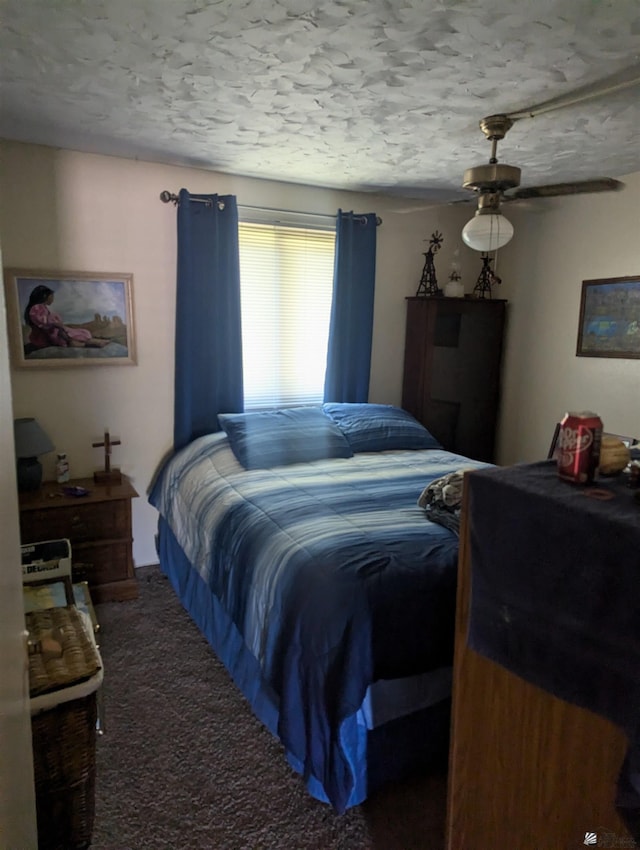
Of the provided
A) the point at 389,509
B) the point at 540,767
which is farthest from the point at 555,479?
the point at 389,509

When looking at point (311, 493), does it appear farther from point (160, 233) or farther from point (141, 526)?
point (160, 233)

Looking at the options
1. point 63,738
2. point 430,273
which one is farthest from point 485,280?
point 63,738

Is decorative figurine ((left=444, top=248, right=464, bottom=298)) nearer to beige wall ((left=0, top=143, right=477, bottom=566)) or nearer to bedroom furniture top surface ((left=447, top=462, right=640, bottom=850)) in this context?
beige wall ((left=0, top=143, right=477, bottom=566))

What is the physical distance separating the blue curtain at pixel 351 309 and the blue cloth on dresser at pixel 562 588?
263 cm

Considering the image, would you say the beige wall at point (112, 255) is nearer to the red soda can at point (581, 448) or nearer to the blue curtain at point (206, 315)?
the blue curtain at point (206, 315)

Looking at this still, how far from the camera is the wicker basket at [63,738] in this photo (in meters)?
1.39

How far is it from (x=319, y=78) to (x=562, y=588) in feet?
6.12

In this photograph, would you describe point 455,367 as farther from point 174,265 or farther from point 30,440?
point 30,440

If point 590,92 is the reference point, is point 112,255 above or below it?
below

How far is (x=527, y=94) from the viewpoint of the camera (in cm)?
202

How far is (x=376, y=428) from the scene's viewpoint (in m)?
3.31

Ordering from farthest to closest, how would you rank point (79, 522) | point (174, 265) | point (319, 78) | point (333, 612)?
point (174, 265) < point (79, 522) < point (319, 78) < point (333, 612)

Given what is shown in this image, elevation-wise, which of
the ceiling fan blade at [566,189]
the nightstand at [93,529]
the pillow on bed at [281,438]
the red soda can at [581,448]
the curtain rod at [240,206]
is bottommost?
the nightstand at [93,529]

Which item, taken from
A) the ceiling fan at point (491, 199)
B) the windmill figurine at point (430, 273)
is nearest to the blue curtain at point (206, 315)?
the windmill figurine at point (430, 273)
